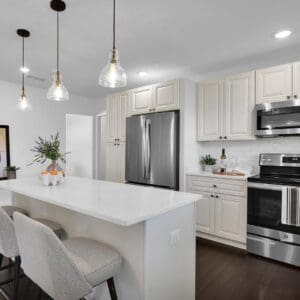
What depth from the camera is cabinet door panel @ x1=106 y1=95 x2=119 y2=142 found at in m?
4.24

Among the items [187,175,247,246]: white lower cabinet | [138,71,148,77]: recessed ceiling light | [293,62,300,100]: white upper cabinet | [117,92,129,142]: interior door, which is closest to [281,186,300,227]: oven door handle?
[187,175,247,246]: white lower cabinet

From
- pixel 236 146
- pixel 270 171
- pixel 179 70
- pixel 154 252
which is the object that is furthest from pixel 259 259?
pixel 179 70

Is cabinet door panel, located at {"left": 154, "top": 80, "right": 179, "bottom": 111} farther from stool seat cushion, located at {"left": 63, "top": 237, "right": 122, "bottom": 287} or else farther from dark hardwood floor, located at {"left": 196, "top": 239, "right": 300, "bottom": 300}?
stool seat cushion, located at {"left": 63, "top": 237, "right": 122, "bottom": 287}

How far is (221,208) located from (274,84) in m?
1.72

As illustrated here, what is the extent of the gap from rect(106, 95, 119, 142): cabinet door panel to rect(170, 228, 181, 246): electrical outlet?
9.35 feet

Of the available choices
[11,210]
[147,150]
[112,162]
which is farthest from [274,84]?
[11,210]

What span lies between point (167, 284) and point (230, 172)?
2.18 m

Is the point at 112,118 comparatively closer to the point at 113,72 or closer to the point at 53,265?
the point at 113,72

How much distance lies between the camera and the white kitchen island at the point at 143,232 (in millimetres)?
1429

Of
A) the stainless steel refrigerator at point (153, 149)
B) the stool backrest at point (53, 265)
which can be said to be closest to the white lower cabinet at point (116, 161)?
the stainless steel refrigerator at point (153, 149)

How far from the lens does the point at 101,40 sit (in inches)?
110

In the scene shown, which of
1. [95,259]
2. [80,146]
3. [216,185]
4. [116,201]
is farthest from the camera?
[80,146]

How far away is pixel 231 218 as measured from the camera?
3018 mm

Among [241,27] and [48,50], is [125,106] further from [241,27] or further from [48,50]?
[241,27]
